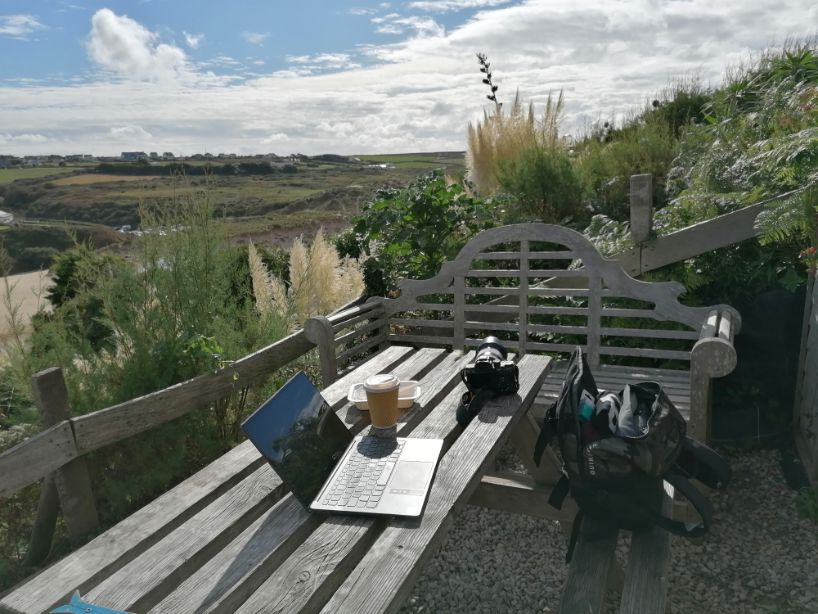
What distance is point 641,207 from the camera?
153 inches

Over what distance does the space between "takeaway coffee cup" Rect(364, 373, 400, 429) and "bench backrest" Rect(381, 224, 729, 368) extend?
1.89 metres

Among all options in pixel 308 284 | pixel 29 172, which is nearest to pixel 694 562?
pixel 308 284

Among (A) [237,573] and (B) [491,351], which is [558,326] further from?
(A) [237,573]

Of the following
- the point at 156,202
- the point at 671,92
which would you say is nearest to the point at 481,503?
the point at 156,202

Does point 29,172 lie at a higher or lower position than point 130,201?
higher

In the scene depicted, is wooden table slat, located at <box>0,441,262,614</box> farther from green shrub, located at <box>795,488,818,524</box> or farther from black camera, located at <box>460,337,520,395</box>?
green shrub, located at <box>795,488,818,524</box>

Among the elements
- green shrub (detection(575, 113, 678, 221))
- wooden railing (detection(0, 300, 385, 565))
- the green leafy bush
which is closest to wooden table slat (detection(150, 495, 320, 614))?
wooden railing (detection(0, 300, 385, 565))

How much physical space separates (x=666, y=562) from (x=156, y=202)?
9.82 feet

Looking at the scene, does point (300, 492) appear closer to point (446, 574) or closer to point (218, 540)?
point (218, 540)

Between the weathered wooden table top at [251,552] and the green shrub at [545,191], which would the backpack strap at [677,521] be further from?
the green shrub at [545,191]

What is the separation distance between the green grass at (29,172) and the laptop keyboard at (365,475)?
12.4 m

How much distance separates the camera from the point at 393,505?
1615mm

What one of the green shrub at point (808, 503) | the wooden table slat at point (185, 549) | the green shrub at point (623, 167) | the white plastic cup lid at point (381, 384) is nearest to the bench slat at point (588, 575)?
the white plastic cup lid at point (381, 384)

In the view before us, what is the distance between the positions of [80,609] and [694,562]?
2.60 m
